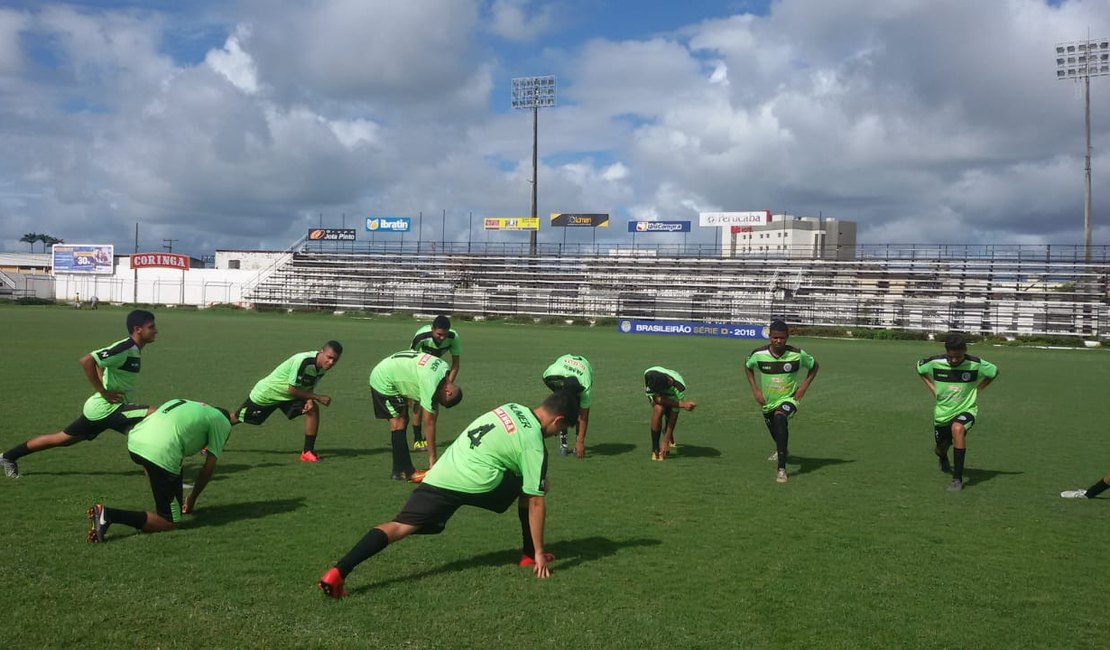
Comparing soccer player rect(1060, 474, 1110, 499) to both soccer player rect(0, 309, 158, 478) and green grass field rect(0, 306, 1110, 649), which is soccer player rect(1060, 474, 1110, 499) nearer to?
green grass field rect(0, 306, 1110, 649)

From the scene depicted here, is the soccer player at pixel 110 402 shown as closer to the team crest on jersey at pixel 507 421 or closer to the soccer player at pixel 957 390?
the team crest on jersey at pixel 507 421

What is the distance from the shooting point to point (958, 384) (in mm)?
10094

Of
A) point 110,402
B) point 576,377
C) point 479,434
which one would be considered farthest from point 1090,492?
point 110,402

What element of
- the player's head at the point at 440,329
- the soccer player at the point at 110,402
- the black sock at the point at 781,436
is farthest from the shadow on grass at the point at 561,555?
the player's head at the point at 440,329

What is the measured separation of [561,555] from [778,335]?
474 centimetres

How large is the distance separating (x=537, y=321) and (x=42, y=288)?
55.4 metres

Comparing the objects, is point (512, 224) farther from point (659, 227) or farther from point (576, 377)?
point (576, 377)

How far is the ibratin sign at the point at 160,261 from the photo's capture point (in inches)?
3105

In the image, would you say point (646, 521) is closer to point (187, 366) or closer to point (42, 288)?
point (187, 366)

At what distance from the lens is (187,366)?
2155 cm

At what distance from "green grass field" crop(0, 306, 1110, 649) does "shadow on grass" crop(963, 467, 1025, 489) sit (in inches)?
2.0

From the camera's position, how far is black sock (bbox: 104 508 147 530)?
6.55 m

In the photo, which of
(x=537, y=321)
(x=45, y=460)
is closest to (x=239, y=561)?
(x=45, y=460)

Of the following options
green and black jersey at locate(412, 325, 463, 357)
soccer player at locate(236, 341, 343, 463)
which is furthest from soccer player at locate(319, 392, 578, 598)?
green and black jersey at locate(412, 325, 463, 357)
